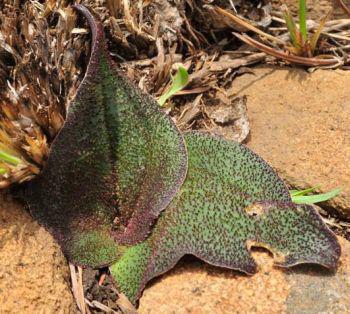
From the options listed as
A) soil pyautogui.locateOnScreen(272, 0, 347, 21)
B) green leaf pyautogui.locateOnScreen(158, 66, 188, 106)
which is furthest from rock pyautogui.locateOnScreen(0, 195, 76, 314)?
soil pyautogui.locateOnScreen(272, 0, 347, 21)

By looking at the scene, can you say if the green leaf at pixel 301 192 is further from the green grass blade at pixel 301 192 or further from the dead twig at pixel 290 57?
the dead twig at pixel 290 57

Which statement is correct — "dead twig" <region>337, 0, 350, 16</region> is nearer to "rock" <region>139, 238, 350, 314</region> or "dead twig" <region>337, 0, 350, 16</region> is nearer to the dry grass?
the dry grass

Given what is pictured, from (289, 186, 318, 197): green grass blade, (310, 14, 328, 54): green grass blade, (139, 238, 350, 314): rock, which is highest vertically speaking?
(310, 14, 328, 54): green grass blade

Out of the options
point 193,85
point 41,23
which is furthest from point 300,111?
point 41,23

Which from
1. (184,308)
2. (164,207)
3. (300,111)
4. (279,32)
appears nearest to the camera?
(184,308)

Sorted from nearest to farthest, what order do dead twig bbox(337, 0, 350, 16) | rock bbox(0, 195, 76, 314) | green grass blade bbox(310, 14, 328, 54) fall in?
rock bbox(0, 195, 76, 314) → green grass blade bbox(310, 14, 328, 54) → dead twig bbox(337, 0, 350, 16)

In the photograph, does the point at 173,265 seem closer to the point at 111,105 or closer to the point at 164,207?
the point at 164,207
